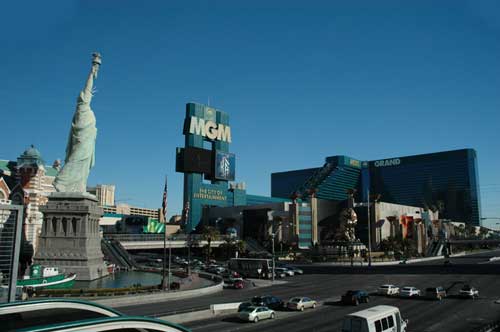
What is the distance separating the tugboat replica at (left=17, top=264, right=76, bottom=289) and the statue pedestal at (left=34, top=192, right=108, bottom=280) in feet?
14.9

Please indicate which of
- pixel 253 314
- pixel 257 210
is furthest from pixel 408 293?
pixel 257 210

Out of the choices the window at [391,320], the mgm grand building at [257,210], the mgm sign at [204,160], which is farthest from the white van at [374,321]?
the mgm sign at [204,160]

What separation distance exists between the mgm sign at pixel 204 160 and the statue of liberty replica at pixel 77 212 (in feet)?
258

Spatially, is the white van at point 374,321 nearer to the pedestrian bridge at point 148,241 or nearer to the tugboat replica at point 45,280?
the tugboat replica at point 45,280

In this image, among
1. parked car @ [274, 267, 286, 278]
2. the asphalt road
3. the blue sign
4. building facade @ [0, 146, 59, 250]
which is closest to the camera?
the asphalt road

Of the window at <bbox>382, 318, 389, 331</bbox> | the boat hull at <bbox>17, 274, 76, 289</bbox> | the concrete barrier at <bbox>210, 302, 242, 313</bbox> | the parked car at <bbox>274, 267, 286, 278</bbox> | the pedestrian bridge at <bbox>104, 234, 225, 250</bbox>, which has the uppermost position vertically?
the pedestrian bridge at <bbox>104, 234, 225, 250</bbox>

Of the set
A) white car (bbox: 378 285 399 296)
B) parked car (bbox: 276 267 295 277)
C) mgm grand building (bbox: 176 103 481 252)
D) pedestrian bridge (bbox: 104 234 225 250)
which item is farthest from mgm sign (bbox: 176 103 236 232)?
white car (bbox: 378 285 399 296)

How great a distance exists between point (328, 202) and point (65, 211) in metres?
105

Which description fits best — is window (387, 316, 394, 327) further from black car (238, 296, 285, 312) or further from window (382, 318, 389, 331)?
black car (238, 296, 285, 312)

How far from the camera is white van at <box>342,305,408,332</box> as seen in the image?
2144 centimetres

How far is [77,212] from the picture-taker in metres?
60.3

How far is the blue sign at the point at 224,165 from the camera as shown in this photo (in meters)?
154

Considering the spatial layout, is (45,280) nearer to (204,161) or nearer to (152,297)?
(152,297)

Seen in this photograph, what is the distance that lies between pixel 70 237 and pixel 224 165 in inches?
3900
